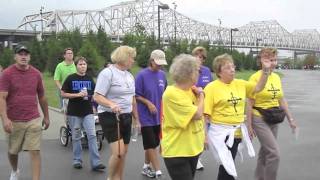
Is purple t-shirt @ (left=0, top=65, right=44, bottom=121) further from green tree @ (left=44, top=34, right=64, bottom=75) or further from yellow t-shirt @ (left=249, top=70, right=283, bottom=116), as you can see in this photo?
green tree @ (left=44, top=34, right=64, bottom=75)

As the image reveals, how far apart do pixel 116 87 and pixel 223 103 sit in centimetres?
141

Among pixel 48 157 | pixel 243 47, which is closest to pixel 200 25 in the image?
pixel 243 47

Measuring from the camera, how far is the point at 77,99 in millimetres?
7996

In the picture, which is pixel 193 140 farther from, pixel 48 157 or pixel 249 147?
pixel 48 157

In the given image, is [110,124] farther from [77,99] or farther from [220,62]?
[77,99]

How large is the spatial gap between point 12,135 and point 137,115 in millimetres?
1577

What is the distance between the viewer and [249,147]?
18.6 ft

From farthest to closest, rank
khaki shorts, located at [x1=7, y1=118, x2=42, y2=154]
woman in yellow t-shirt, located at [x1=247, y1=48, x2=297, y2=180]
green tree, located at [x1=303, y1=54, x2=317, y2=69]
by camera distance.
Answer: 1. green tree, located at [x1=303, y1=54, x2=317, y2=69]
2. khaki shorts, located at [x1=7, y1=118, x2=42, y2=154]
3. woman in yellow t-shirt, located at [x1=247, y1=48, x2=297, y2=180]

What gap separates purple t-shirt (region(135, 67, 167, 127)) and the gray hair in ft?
8.19

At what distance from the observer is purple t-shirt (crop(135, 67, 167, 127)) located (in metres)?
7.10

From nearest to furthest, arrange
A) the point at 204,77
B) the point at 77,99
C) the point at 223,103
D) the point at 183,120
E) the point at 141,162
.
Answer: the point at 183,120
the point at 223,103
the point at 204,77
the point at 77,99
the point at 141,162

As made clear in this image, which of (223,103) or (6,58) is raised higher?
(223,103)

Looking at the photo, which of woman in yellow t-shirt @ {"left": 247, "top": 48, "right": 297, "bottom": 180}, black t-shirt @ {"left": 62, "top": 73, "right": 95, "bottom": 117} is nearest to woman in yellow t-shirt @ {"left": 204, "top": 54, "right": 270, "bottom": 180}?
woman in yellow t-shirt @ {"left": 247, "top": 48, "right": 297, "bottom": 180}

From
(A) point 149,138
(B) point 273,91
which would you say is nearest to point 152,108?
(A) point 149,138
